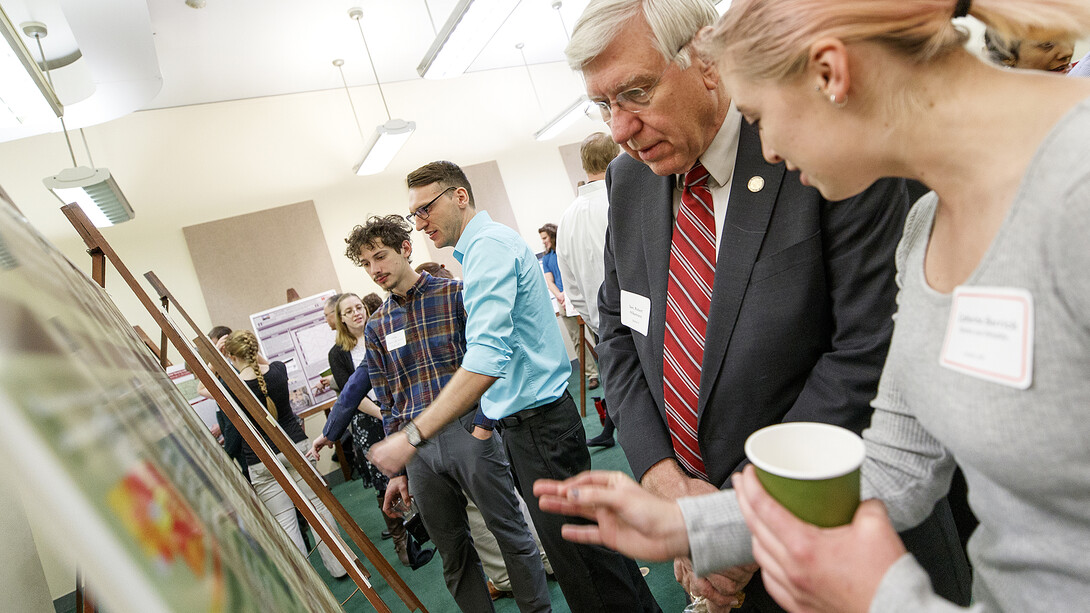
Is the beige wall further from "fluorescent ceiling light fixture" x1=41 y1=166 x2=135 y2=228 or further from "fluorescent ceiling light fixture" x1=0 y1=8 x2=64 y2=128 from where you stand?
"fluorescent ceiling light fixture" x1=0 y1=8 x2=64 y2=128

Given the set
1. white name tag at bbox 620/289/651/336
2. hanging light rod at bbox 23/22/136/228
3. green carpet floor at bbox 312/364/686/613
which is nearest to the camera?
white name tag at bbox 620/289/651/336

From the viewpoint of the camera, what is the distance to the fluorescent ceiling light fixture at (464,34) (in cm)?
359

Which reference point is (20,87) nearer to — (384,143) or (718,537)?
(384,143)

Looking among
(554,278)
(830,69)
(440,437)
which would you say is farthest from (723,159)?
(554,278)

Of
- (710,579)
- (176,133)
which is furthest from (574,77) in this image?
(710,579)

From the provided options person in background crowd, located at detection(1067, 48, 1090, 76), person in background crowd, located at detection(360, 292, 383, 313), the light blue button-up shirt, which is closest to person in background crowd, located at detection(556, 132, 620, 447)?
the light blue button-up shirt

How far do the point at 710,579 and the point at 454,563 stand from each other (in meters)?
1.40

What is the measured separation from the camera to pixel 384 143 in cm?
509

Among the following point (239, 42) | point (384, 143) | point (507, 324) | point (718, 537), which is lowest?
point (718, 537)

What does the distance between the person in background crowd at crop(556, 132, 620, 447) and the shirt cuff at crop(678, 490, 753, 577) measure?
2114mm

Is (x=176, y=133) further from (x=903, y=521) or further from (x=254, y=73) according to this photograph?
(x=903, y=521)

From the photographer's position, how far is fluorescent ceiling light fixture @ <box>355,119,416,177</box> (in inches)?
191

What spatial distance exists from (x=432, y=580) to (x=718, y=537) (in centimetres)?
271

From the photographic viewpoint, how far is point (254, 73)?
5.50 m
